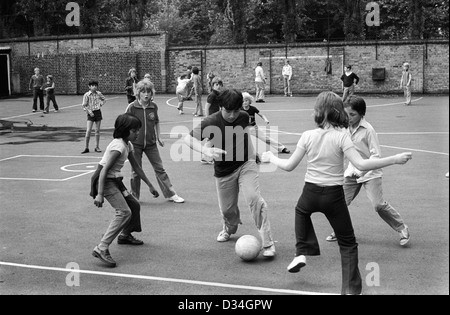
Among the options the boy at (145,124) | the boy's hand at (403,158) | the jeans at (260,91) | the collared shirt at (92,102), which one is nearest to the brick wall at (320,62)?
the jeans at (260,91)

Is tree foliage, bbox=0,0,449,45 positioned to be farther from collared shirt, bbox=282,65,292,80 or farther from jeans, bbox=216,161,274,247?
jeans, bbox=216,161,274,247

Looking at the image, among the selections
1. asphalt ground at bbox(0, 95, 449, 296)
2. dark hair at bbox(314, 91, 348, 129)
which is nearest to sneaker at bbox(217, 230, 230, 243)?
asphalt ground at bbox(0, 95, 449, 296)

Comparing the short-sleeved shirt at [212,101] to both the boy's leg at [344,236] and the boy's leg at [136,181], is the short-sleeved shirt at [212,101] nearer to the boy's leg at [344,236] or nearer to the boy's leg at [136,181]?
the boy's leg at [136,181]

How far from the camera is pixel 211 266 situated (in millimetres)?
7625

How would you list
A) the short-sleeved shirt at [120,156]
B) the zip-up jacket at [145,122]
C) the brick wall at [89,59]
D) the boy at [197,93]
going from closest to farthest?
the short-sleeved shirt at [120,156], the zip-up jacket at [145,122], the boy at [197,93], the brick wall at [89,59]

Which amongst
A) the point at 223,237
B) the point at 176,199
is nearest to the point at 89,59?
the point at 176,199

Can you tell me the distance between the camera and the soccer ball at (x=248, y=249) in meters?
7.70

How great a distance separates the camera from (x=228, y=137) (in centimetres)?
795

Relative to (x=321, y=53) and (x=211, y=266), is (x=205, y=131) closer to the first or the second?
(x=211, y=266)

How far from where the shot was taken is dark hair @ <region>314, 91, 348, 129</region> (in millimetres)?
6203

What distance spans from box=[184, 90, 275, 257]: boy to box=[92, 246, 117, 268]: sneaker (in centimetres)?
152

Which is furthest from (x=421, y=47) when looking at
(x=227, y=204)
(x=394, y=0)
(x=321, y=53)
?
(x=227, y=204)

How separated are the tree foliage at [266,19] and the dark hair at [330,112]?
124ft

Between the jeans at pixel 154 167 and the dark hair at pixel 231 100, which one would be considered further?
the jeans at pixel 154 167
